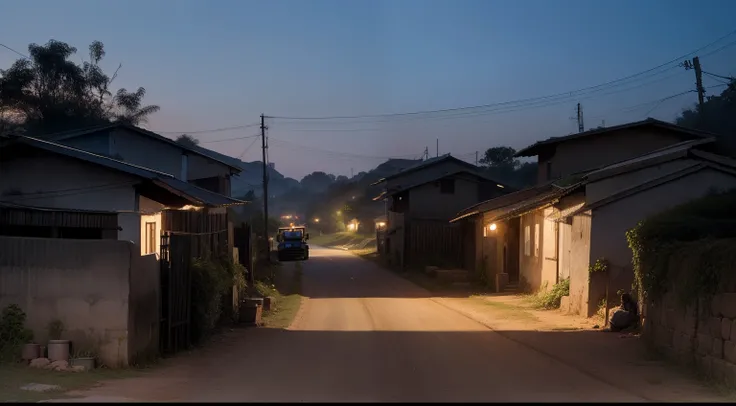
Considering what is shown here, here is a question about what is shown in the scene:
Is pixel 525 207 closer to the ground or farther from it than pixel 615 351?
farther from it

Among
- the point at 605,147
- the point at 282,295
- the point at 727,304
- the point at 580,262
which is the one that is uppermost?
the point at 605,147

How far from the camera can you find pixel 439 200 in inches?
2008

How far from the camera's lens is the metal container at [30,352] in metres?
11.3

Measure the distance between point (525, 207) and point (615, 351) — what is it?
44.9 feet

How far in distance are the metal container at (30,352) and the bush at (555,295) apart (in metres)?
15.9

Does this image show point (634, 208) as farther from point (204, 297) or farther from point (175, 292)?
point (175, 292)

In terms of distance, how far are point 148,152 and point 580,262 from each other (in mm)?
22148

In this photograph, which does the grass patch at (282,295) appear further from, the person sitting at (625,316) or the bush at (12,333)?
the bush at (12,333)

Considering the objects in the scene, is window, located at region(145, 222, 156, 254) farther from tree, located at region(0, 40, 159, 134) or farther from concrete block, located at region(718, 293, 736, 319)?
tree, located at region(0, 40, 159, 134)

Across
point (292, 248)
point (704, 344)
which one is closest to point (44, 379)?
point (704, 344)

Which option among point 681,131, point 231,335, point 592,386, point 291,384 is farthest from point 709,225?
point 681,131

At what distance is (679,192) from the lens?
66.6ft

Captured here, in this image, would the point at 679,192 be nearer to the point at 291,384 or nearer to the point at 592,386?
the point at 592,386

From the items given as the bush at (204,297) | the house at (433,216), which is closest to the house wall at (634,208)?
the bush at (204,297)
